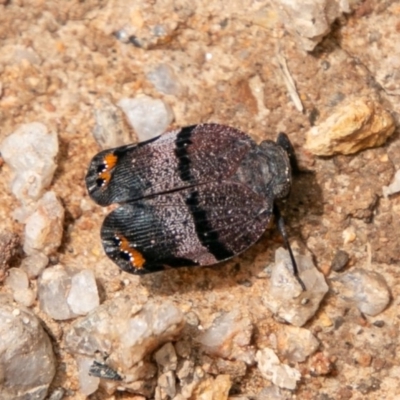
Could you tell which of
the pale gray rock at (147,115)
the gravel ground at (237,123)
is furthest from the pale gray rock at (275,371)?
the pale gray rock at (147,115)

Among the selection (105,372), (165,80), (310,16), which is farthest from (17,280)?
(310,16)

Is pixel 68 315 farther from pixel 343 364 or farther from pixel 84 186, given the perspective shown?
pixel 343 364

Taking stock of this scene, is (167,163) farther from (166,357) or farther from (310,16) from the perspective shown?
(310,16)

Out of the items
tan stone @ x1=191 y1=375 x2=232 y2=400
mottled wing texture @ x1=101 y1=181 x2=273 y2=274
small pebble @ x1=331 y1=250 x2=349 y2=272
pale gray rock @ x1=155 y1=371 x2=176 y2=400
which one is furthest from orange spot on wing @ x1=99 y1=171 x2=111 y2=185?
small pebble @ x1=331 y1=250 x2=349 y2=272

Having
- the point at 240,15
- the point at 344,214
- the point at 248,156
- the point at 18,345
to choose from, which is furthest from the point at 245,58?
the point at 18,345

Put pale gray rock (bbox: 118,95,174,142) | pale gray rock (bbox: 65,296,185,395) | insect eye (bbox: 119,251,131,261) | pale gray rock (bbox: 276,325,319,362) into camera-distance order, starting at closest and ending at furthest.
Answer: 1. pale gray rock (bbox: 65,296,185,395)
2. insect eye (bbox: 119,251,131,261)
3. pale gray rock (bbox: 276,325,319,362)
4. pale gray rock (bbox: 118,95,174,142)

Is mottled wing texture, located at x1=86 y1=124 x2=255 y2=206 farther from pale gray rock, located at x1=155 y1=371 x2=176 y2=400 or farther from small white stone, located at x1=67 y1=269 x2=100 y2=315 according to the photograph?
pale gray rock, located at x1=155 y1=371 x2=176 y2=400
